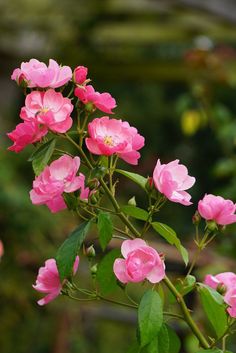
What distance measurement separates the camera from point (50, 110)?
71cm

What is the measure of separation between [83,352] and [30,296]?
30 centimetres

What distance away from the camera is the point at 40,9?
15.5ft

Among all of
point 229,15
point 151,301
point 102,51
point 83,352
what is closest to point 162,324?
point 151,301

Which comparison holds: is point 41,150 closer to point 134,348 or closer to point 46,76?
point 46,76

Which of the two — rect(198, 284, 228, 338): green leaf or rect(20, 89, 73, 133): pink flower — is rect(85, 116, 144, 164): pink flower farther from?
rect(198, 284, 228, 338): green leaf

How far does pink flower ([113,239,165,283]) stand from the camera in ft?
2.30

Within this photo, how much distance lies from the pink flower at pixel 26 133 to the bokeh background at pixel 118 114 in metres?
0.73

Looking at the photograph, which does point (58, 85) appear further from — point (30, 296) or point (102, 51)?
point (102, 51)

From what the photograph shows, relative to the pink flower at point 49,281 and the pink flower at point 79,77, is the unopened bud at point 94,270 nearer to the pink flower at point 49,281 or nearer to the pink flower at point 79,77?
the pink flower at point 49,281

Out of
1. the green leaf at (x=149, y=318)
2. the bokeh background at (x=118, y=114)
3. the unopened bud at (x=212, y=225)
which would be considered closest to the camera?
the green leaf at (x=149, y=318)

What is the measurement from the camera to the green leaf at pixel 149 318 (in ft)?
2.25

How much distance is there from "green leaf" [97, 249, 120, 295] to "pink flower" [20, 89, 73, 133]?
0.53ft

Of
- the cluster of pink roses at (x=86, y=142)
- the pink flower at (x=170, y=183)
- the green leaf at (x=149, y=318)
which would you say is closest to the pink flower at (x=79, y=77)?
the cluster of pink roses at (x=86, y=142)

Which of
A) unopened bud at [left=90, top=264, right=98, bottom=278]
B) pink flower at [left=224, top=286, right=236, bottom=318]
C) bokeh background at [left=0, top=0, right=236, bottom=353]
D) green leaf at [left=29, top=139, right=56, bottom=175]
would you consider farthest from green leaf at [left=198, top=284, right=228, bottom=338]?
bokeh background at [left=0, top=0, right=236, bottom=353]
